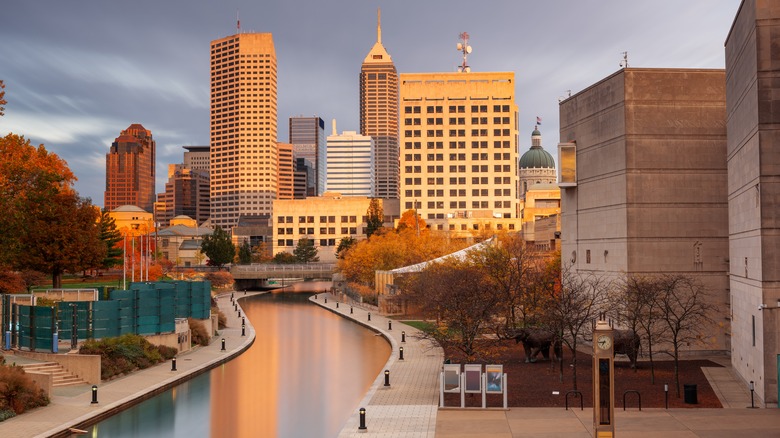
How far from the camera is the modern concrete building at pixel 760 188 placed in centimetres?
2662

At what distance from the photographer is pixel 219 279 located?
373 feet

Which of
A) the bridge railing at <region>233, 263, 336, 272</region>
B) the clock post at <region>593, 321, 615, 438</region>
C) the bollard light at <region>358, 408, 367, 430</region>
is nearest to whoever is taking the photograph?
the clock post at <region>593, 321, 615, 438</region>

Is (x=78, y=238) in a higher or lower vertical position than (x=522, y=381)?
higher

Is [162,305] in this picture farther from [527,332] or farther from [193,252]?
[193,252]

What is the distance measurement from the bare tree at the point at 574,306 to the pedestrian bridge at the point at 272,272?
3190 inches

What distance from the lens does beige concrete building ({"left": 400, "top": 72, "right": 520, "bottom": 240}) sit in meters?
165

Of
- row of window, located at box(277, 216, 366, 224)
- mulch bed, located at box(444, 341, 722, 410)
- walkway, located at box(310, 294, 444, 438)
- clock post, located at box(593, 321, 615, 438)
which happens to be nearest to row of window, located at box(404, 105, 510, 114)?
row of window, located at box(277, 216, 366, 224)

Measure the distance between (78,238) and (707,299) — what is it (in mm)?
41509

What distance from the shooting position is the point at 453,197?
6555 inches

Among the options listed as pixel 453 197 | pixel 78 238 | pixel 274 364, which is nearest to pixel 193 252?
pixel 453 197

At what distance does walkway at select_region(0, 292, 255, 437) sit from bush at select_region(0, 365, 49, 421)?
333 millimetres

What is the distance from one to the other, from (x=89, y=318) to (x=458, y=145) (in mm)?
134377

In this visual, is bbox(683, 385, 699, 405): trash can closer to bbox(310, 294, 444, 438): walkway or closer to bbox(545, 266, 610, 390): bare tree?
bbox(545, 266, 610, 390): bare tree

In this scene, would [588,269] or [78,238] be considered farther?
[78,238]
